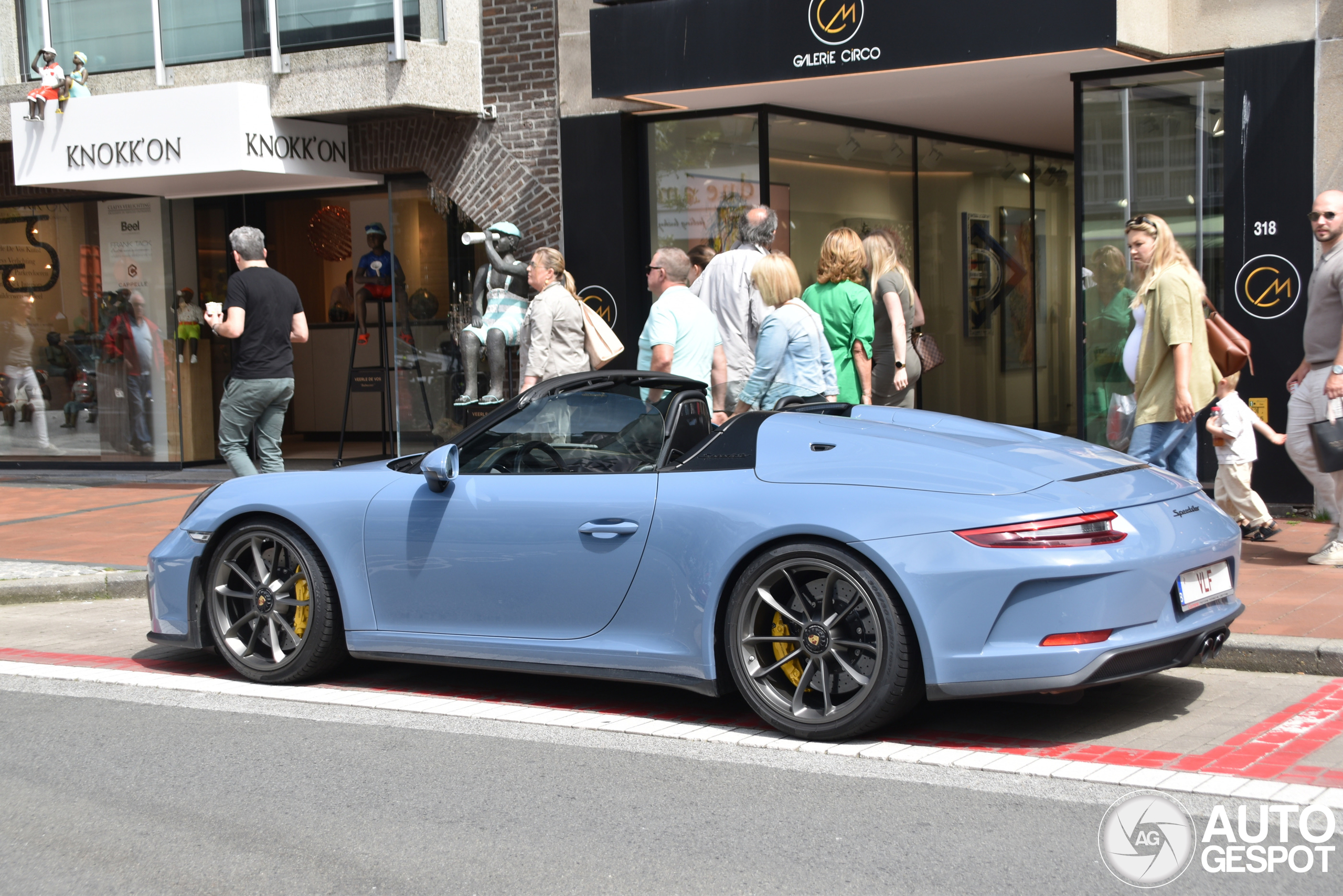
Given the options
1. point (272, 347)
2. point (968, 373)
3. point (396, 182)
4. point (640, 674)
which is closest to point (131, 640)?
point (272, 347)

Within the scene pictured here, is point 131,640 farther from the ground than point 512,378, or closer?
closer

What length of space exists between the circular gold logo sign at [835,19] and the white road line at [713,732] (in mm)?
5948

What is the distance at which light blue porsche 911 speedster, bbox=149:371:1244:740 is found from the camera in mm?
4344

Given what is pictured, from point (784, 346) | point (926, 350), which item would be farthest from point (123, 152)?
point (784, 346)

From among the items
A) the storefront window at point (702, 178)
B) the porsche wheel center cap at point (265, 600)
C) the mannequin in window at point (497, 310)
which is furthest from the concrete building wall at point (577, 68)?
the porsche wheel center cap at point (265, 600)

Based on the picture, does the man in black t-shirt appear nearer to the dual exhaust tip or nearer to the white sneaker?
the dual exhaust tip

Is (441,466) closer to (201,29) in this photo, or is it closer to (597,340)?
(597,340)

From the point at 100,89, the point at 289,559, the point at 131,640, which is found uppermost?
the point at 100,89

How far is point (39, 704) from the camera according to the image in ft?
18.6

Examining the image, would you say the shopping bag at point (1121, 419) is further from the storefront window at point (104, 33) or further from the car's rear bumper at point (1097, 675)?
the storefront window at point (104, 33)

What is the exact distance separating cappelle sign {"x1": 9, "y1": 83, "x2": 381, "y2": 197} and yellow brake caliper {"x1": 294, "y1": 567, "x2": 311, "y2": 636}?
23.0 ft

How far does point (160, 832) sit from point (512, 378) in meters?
8.30

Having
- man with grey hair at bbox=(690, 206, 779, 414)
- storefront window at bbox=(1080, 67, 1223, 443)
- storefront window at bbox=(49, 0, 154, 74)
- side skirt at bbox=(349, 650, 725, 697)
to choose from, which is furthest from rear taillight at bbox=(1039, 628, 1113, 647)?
storefront window at bbox=(49, 0, 154, 74)

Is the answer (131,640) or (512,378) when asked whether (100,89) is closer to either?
(512,378)
